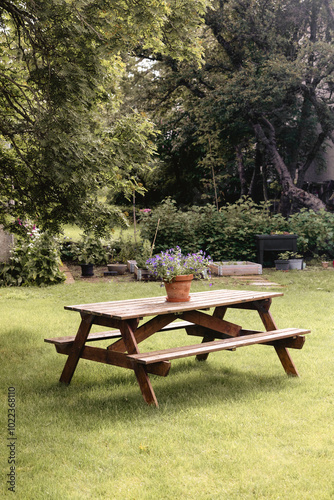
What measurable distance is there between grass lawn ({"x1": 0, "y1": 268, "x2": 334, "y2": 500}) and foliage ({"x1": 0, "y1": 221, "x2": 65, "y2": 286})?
14.2 ft

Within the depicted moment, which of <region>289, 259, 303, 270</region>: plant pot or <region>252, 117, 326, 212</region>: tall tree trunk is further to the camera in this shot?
<region>252, 117, 326, 212</region>: tall tree trunk

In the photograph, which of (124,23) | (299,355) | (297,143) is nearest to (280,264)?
(297,143)

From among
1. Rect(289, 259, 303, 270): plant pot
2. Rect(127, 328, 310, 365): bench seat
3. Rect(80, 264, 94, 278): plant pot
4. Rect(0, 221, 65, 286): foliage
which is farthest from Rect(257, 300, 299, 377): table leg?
Rect(289, 259, 303, 270): plant pot

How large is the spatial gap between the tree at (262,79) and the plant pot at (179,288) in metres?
10.6

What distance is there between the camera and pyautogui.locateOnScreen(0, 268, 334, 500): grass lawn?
2898mm

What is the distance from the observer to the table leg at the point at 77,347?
4507mm

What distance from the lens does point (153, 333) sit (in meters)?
4.73

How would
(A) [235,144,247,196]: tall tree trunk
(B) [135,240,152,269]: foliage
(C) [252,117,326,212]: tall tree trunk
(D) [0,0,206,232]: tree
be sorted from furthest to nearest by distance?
(A) [235,144,247,196]: tall tree trunk, (C) [252,117,326,212]: tall tree trunk, (B) [135,240,152,269]: foliage, (D) [0,0,206,232]: tree

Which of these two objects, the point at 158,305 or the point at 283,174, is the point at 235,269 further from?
the point at 158,305

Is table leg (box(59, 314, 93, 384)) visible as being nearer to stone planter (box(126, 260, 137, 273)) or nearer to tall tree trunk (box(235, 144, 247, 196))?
stone planter (box(126, 260, 137, 273))

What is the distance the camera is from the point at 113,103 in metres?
5.88

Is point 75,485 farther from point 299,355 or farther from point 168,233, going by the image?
point 168,233

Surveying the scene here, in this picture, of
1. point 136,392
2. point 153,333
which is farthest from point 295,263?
point 136,392

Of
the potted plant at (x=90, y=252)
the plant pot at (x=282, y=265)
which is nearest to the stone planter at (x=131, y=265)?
the potted plant at (x=90, y=252)
